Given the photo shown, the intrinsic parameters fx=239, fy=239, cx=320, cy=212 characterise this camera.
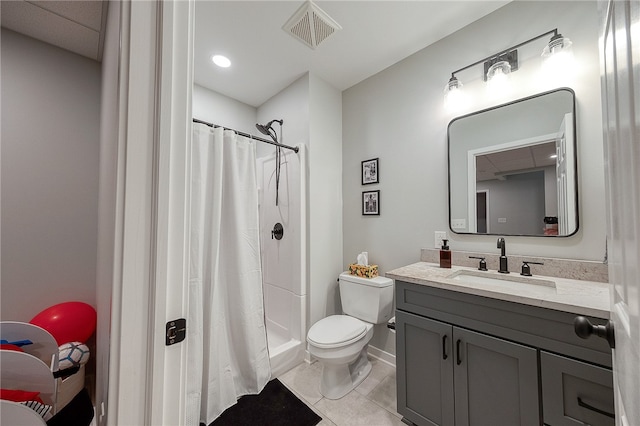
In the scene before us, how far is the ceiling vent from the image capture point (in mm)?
1543

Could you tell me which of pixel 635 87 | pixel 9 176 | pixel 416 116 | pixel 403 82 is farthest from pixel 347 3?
pixel 9 176

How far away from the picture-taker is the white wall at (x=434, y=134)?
1278 mm

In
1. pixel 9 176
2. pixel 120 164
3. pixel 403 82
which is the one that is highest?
pixel 403 82

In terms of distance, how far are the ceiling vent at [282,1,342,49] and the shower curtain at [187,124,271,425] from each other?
2.77 ft

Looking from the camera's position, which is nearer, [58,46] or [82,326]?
[82,326]

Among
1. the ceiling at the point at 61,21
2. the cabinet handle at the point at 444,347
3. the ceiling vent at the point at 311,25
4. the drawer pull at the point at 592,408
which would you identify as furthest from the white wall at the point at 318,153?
the drawer pull at the point at 592,408

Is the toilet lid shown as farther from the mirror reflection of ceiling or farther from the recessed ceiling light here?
the recessed ceiling light

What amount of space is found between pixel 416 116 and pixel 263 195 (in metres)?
1.61

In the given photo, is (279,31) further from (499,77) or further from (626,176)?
(626,176)

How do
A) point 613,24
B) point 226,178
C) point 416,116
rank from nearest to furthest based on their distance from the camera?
point 613,24 → point 226,178 → point 416,116

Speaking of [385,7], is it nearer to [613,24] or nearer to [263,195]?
[613,24]

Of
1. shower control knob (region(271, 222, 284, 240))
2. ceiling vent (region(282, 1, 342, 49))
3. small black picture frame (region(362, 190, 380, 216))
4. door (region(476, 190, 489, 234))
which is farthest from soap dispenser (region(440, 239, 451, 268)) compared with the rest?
ceiling vent (region(282, 1, 342, 49))

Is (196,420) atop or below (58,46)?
below

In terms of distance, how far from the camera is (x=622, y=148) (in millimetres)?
474
